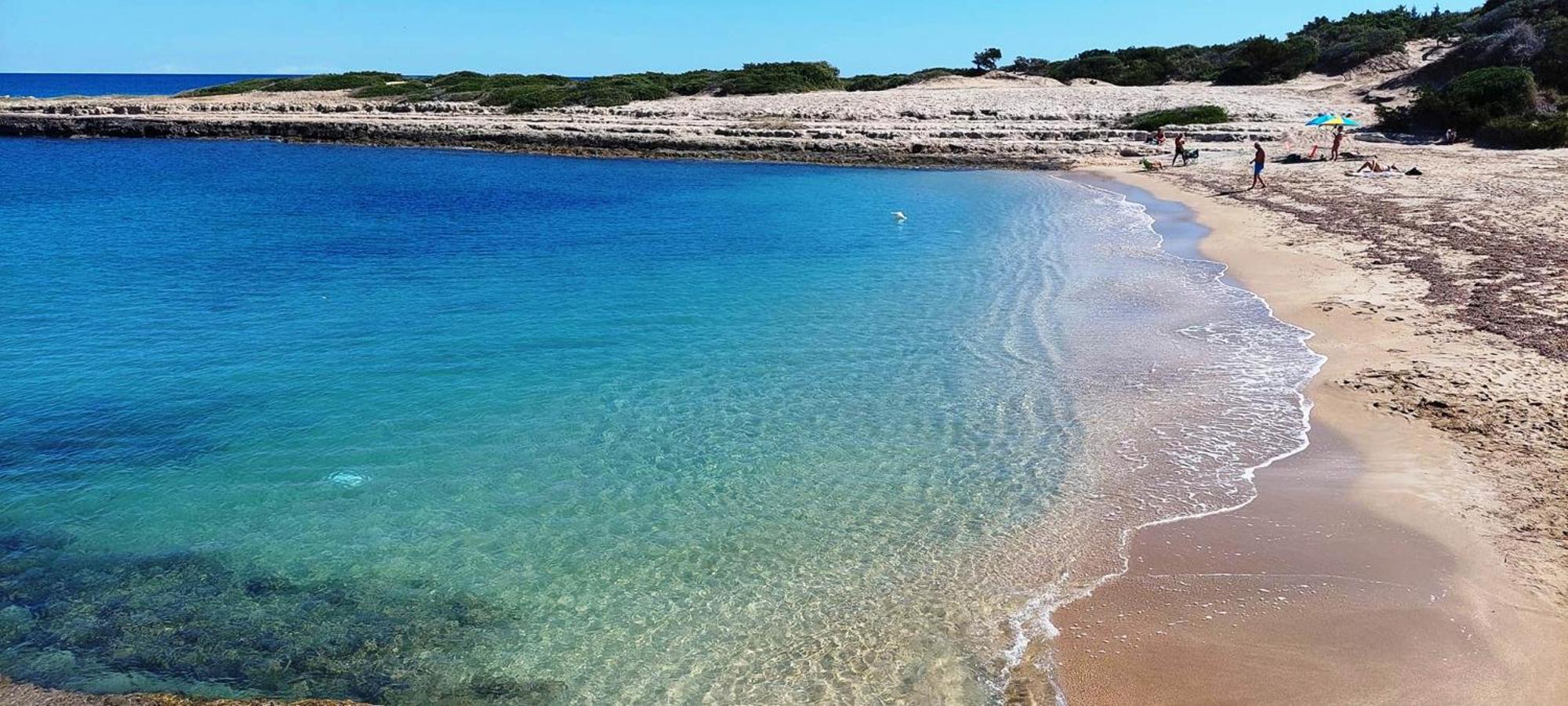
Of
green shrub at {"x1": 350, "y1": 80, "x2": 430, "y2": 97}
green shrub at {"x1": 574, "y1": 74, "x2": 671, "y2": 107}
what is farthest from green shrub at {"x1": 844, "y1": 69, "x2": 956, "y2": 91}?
green shrub at {"x1": 350, "y1": 80, "x2": 430, "y2": 97}

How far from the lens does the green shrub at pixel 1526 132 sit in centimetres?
3062

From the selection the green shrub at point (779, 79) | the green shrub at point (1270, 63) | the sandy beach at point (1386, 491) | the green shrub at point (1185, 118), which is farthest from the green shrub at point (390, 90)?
the sandy beach at point (1386, 491)

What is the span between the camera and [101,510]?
9500mm

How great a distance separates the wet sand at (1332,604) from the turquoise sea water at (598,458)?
1.60 feet

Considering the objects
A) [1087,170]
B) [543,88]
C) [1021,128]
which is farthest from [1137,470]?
[543,88]

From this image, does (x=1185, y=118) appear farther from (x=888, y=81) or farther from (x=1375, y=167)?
(x=888, y=81)

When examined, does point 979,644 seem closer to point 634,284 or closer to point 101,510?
point 101,510

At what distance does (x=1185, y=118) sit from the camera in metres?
42.5

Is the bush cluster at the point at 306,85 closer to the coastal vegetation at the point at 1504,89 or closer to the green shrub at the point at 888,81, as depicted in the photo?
the green shrub at the point at 888,81

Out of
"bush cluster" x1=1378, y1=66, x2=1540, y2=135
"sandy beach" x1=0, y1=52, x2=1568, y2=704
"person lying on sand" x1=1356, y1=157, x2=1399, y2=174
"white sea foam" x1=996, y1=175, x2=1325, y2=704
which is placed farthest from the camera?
"bush cluster" x1=1378, y1=66, x2=1540, y2=135

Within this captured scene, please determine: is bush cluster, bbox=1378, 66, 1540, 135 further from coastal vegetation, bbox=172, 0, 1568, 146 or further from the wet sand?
the wet sand

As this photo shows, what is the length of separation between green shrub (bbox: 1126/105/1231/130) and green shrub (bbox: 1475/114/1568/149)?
10.4 m

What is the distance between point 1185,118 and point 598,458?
128ft

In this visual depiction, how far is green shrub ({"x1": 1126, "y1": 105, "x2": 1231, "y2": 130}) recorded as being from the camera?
138 ft
